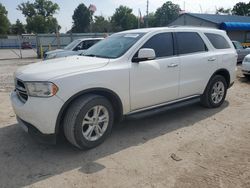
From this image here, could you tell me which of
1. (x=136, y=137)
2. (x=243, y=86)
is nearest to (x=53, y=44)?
(x=243, y=86)

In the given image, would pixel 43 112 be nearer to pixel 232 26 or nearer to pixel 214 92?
pixel 214 92

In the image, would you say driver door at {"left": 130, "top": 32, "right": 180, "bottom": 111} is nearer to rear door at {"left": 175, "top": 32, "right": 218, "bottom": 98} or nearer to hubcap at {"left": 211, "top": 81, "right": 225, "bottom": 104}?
rear door at {"left": 175, "top": 32, "right": 218, "bottom": 98}

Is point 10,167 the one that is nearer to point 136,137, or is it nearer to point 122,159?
point 122,159

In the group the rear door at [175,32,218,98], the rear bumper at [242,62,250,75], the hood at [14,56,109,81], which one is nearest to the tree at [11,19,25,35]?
the rear bumper at [242,62,250,75]

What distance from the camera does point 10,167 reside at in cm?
345

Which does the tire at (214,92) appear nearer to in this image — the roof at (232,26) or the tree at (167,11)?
the roof at (232,26)

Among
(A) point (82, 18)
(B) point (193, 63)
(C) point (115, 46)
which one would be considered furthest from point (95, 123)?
(A) point (82, 18)

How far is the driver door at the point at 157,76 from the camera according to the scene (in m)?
4.25

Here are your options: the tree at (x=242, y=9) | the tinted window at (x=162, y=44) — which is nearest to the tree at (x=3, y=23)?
the tree at (x=242, y=9)

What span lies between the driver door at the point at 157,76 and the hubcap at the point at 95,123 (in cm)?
54

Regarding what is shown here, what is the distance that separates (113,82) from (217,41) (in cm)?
311

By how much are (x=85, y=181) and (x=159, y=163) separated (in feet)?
3.41

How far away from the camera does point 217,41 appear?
5801mm

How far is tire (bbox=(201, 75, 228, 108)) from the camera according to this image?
A: 564 centimetres
